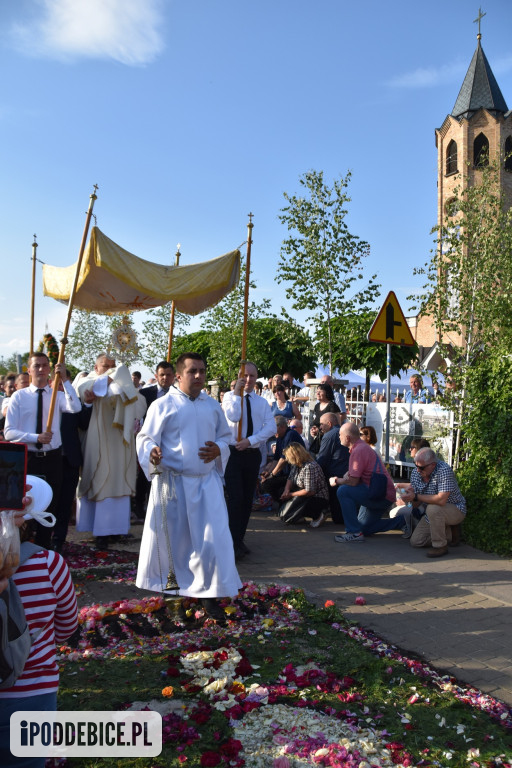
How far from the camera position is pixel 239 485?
24.7 ft

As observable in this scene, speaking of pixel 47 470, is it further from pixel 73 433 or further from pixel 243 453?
pixel 243 453

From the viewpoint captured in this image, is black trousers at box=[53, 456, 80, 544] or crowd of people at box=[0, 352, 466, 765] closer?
crowd of people at box=[0, 352, 466, 765]

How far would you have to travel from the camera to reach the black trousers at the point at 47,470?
683 cm

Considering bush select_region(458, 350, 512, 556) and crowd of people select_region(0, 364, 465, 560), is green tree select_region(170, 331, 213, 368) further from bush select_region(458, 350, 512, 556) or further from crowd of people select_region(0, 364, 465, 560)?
bush select_region(458, 350, 512, 556)

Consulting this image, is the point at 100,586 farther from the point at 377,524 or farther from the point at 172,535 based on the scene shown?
the point at 377,524

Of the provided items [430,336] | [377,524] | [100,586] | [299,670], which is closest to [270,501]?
[377,524]

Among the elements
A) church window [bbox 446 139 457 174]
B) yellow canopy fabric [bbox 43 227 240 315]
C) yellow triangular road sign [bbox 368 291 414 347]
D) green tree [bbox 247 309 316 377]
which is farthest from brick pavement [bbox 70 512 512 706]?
church window [bbox 446 139 457 174]

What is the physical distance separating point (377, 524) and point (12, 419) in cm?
473

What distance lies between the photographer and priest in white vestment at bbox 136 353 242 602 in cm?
542

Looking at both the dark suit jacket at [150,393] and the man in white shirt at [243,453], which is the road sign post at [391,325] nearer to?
the man in white shirt at [243,453]

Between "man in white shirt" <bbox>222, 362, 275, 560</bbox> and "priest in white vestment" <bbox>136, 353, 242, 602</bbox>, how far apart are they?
5.59 ft

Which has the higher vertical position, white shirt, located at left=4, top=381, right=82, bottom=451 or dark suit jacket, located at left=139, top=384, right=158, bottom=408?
dark suit jacket, located at left=139, top=384, right=158, bottom=408

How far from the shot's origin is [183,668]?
4.35m

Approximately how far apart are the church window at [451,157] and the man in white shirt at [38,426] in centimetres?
4637
